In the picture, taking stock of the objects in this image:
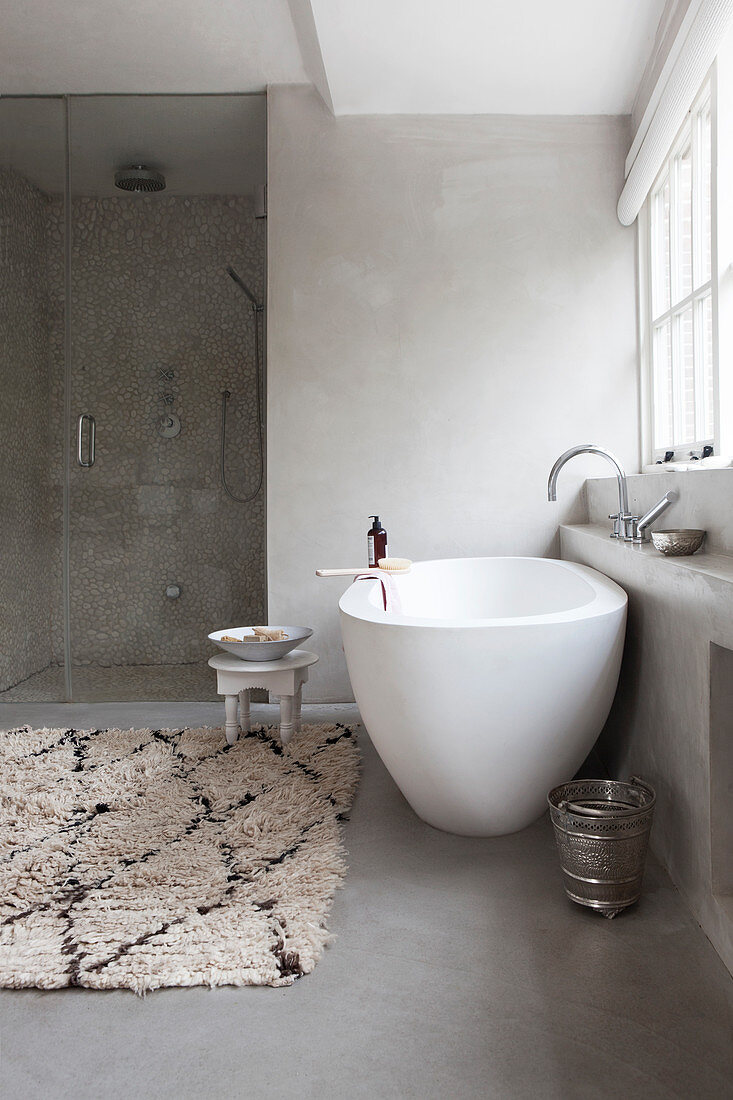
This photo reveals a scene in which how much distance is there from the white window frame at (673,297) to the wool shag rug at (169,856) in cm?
166

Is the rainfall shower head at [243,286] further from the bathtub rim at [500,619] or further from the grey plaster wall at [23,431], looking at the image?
the bathtub rim at [500,619]

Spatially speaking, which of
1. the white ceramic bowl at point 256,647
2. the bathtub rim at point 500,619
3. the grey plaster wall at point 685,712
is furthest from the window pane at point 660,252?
the white ceramic bowl at point 256,647

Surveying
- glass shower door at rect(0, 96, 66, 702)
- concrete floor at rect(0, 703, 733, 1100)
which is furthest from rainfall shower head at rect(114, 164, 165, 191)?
concrete floor at rect(0, 703, 733, 1100)

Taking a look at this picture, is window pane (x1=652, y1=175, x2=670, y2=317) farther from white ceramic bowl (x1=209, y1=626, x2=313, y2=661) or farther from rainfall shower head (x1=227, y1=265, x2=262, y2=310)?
white ceramic bowl (x1=209, y1=626, x2=313, y2=661)

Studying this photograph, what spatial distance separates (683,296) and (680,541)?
1503 millimetres

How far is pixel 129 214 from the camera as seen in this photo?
3.82m

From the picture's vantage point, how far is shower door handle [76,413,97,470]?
3.85 metres

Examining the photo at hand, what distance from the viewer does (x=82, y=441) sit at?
12.6 feet

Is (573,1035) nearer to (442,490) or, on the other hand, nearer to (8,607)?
(442,490)

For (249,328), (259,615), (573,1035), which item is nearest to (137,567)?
(259,615)

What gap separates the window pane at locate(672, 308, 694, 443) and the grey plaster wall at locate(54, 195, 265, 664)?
1847 mm

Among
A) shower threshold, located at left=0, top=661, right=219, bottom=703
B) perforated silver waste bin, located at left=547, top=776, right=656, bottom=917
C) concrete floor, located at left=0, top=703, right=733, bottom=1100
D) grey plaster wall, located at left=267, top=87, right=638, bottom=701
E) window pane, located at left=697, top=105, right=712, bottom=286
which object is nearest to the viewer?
concrete floor, located at left=0, top=703, right=733, bottom=1100

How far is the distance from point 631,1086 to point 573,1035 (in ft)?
0.43

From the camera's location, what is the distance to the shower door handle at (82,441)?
385 centimetres
